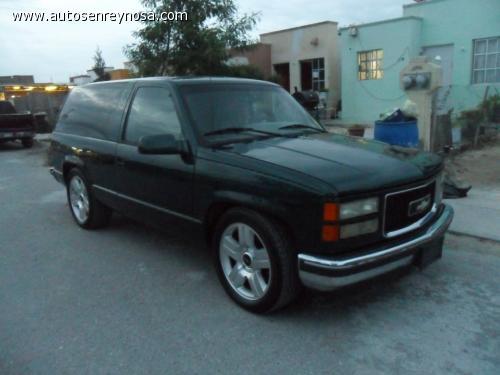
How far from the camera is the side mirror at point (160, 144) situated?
144 inches

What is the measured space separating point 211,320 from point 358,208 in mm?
1349

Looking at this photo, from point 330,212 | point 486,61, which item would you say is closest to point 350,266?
point 330,212

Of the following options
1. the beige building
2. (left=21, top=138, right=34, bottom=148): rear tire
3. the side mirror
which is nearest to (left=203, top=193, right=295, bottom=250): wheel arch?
the side mirror

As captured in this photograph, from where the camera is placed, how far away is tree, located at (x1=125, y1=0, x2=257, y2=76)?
1088 centimetres

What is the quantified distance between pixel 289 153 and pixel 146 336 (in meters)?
1.63

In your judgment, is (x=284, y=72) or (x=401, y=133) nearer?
(x=401, y=133)

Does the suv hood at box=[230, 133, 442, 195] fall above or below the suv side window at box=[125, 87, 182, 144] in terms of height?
below

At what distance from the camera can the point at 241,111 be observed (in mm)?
4195

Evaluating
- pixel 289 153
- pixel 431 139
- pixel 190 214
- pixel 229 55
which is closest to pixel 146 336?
pixel 190 214

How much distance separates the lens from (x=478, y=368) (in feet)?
9.00

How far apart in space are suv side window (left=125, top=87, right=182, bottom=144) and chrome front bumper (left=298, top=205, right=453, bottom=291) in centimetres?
163

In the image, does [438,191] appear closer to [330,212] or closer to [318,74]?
[330,212]

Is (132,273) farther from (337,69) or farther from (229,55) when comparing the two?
(337,69)

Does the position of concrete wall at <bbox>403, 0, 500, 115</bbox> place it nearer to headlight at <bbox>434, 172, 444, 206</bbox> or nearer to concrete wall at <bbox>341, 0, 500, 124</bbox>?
concrete wall at <bbox>341, 0, 500, 124</bbox>
